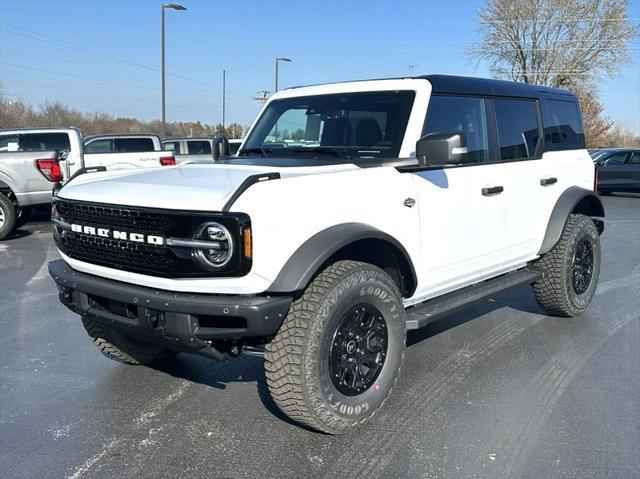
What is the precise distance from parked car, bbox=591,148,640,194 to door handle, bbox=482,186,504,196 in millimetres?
17117

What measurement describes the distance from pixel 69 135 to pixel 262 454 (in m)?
10.1

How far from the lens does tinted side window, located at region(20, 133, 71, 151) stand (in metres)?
11.8

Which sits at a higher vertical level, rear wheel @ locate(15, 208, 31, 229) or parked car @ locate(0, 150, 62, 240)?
parked car @ locate(0, 150, 62, 240)

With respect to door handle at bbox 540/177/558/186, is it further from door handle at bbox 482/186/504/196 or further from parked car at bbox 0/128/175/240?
parked car at bbox 0/128/175/240

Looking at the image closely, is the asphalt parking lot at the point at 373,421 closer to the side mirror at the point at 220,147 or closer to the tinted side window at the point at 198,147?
the side mirror at the point at 220,147

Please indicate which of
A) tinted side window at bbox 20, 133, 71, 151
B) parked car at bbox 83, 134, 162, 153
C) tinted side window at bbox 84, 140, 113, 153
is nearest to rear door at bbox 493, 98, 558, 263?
tinted side window at bbox 20, 133, 71, 151

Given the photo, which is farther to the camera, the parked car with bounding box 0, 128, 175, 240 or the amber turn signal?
the parked car with bounding box 0, 128, 175, 240

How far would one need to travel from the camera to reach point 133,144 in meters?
15.4

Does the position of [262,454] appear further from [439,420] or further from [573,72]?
[573,72]

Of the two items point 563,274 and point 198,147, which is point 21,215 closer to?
point 198,147

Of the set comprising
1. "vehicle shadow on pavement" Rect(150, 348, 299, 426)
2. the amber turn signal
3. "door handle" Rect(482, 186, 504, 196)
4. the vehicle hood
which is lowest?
"vehicle shadow on pavement" Rect(150, 348, 299, 426)

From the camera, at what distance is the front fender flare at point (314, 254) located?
9.98 feet

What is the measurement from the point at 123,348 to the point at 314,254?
1.93m

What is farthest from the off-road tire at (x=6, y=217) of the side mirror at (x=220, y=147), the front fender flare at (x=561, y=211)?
the front fender flare at (x=561, y=211)
